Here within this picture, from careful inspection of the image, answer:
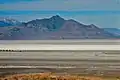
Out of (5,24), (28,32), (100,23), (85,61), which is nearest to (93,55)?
(85,61)

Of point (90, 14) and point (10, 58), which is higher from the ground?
point (90, 14)

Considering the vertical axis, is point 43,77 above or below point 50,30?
below

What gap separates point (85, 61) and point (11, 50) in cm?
163

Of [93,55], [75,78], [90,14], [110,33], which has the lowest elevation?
[75,78]

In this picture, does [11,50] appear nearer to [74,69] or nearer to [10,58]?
[10,58]

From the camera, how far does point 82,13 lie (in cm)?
665

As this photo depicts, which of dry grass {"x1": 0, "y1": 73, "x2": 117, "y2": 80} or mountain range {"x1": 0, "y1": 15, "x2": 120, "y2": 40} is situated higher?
mountain range {"x1": 0, "y1": 15, "x2": 120, "y2": 40}

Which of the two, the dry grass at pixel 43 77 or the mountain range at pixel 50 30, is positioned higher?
the mountain range at pixel 50 30

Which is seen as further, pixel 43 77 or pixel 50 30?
pixel 50 30

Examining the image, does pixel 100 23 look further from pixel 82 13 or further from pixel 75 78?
pixel 75 78

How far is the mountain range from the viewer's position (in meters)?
6.64

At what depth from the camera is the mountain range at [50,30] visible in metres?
6.64

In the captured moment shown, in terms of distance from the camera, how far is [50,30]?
269 inches

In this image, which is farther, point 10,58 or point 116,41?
point 10,58
